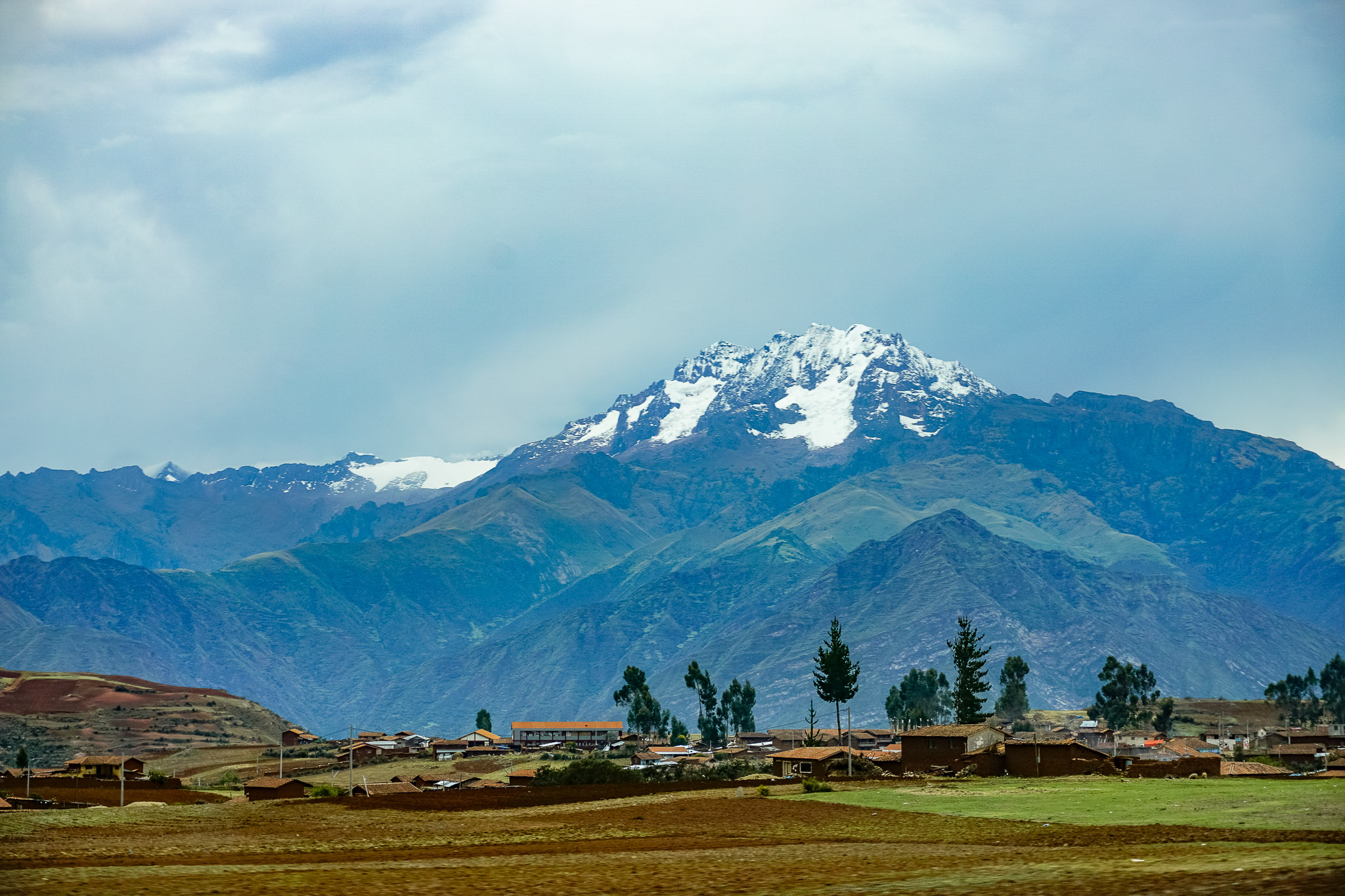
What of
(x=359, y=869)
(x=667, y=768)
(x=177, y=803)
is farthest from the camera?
(x=667, y=768)

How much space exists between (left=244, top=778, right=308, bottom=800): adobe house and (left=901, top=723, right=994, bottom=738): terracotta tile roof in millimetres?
53760

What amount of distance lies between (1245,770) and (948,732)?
79.4ft

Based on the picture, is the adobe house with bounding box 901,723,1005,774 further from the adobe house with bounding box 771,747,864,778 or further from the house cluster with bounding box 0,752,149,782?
the house cluster with bounding box 0,752,149,782

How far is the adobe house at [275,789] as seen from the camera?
346 feet

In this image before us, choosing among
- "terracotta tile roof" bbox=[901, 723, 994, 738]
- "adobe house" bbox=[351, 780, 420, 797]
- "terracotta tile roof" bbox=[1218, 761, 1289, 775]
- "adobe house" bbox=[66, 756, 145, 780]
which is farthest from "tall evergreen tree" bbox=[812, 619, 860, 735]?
"adobe house" bbox=[66, 756, 145, 780]

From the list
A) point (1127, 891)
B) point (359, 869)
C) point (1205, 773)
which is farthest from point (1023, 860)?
point (1205, 773)

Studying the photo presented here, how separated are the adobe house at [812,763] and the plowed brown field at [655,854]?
125 ft

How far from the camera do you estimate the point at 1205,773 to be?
97.2 m

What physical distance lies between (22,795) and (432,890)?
79.7 metres

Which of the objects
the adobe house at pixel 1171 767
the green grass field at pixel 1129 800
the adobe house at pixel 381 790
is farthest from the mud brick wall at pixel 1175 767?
the adobe house at pixel 381 790

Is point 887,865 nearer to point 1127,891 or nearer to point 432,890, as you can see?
point 1127,891

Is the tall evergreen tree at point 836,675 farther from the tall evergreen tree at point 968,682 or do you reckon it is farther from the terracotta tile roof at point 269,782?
the terracotta tile roof at point 269,782

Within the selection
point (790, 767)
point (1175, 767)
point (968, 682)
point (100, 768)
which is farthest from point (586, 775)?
point (100, 768)

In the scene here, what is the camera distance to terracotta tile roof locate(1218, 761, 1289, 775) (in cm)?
9912
